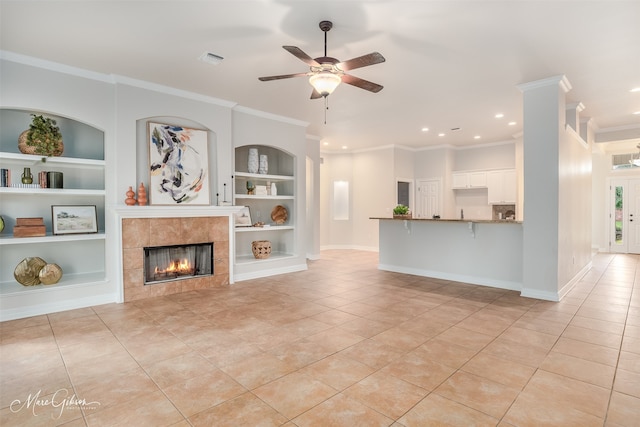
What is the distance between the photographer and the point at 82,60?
394 cm

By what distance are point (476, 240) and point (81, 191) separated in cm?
584

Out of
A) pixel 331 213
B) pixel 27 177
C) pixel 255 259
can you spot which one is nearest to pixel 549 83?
pixel 255 259

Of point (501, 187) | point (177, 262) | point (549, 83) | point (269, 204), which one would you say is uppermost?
point (549, 83)

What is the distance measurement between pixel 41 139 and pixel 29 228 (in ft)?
3.54

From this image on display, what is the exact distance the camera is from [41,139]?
404 centimetres

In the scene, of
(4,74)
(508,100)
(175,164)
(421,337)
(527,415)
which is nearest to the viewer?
(527,415)

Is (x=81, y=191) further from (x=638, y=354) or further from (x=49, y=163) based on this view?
(x=638, y=354)

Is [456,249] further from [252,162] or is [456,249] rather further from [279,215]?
[252,162]

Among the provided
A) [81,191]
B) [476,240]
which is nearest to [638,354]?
[476,240]

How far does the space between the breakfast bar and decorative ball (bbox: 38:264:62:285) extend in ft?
→ 17.3

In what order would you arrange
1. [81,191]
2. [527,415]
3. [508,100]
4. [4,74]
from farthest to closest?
[508,100] < [81,191] < [4,74] < [527,415]

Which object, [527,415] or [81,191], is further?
[81,191]

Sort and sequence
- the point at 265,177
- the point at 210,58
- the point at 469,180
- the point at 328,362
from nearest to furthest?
the point at 328,362
the point at 210,58
the point at 265,177
the point at 469,180

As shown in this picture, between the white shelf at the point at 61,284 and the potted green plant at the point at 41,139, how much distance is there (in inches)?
63.5
